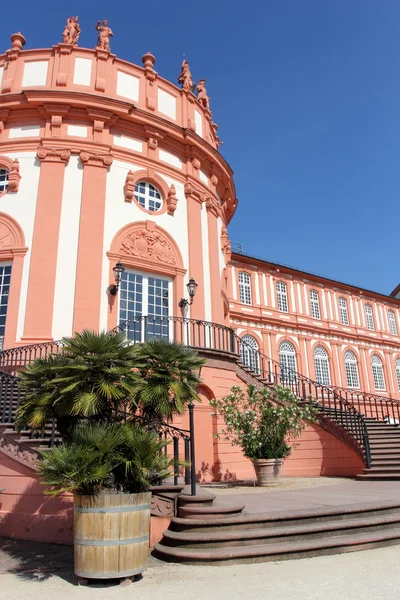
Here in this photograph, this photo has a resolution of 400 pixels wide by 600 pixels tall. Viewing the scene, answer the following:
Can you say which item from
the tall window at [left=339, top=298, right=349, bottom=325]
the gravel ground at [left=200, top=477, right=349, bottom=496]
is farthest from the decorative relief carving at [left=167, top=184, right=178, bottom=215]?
the tall window at [left=339, top=298, right=349, bottom=325]

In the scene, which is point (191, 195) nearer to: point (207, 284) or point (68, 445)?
point (207, 284)

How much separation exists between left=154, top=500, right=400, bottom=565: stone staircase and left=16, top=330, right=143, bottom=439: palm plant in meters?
1.75

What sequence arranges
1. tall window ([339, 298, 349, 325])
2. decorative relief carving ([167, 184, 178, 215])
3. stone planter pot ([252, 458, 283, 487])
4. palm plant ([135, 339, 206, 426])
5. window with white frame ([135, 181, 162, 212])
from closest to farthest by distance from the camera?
palm plant ([135, 339, 206, 426]) < stone planter pot ([252, 458, 283, 487]) < window with white frame ([135, 181, 162, 212]) < decorative relief carving ([167, 184, 178, 215]) < tall window ([339, 298, 349, 325])

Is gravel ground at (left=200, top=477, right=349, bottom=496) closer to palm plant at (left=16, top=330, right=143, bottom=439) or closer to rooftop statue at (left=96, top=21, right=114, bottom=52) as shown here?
palm plant at (left=16, top=330, right=143, bottom=439)

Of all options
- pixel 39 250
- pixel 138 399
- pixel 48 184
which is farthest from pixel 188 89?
pixel 138 399

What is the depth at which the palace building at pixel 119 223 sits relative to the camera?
1212 centimetres

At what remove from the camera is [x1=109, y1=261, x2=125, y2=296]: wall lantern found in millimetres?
12555

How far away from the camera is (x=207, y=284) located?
15.1 meters

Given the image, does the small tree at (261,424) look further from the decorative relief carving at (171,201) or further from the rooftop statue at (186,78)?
the rooftop statue at (186,78)

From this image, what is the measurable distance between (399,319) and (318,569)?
34.1 m

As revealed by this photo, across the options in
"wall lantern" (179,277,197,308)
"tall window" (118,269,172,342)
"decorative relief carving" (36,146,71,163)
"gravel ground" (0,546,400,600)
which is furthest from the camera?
"wall lantern" (179,277,197,308)

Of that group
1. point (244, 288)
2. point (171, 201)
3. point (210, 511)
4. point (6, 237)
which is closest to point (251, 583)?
point (210, 511)

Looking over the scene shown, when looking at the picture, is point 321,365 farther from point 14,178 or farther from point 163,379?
point 163,379

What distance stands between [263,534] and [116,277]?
813cm
